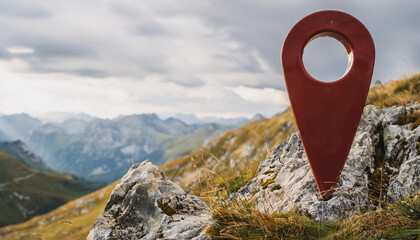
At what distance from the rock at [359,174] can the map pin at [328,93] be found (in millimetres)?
466

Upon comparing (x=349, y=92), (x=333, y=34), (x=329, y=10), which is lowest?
(x=349, y=92)

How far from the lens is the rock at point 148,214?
608cm

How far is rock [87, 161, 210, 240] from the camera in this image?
608 centimetres

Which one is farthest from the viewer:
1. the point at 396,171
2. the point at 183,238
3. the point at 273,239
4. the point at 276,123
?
the point at 276,123

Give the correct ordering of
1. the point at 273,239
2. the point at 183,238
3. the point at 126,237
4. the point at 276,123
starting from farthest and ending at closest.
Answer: the point at 276,123
the point at 126,237
the point at 183,238
the point at 273,239

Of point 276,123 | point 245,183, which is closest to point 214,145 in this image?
point 276,123

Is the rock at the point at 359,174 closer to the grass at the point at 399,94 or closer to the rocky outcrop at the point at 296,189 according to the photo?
the rocky outcrop at the point at 296,189

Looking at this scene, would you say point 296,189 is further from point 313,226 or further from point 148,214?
point 148,214

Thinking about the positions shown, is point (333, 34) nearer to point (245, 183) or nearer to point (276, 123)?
point (245, 183)

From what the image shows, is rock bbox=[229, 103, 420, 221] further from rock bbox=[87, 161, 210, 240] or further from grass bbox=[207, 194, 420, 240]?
rock bbox=[87, 161, 210, 240]

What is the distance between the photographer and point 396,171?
23.0ft

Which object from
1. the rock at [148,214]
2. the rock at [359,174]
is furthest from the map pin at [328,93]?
the rock at [148,214]

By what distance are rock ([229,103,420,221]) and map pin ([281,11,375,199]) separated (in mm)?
466

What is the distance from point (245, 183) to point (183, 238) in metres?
3.83
